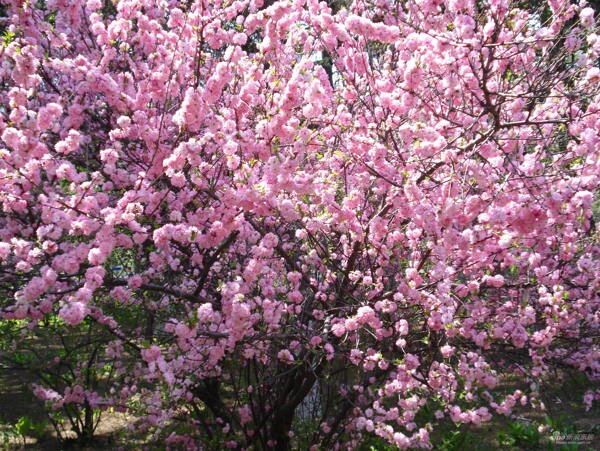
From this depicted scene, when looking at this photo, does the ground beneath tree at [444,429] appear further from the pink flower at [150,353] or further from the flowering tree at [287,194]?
the pink flower at [150,353]

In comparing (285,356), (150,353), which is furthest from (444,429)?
(150,353)

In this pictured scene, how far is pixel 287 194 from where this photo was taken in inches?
168

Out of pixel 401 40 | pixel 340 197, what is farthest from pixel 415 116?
pixel 340 197

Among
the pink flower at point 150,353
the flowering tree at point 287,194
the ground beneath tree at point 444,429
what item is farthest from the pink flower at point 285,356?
the ground beneath tree at point 444,429

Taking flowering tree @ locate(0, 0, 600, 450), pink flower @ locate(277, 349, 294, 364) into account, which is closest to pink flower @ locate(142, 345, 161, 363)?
flowering tree @ locate(0, 0, 600, 450)

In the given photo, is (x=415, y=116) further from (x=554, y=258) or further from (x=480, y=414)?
(x=480, y=414)

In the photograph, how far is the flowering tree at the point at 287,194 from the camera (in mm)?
3094

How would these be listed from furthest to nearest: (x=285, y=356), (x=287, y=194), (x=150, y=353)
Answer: (x=287, y=194)
(x=285, y=356)
(x=150, y=353)

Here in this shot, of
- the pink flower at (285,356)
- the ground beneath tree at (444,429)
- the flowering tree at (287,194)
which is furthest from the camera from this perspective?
the ground beneath tree at (444,429)

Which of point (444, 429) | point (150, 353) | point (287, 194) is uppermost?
point (287, 194)

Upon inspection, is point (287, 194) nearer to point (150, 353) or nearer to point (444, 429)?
point (150, 353)

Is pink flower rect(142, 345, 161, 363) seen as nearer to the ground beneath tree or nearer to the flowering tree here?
the flowering tree

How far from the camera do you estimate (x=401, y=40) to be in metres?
4.15

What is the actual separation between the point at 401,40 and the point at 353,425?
3868 mm
